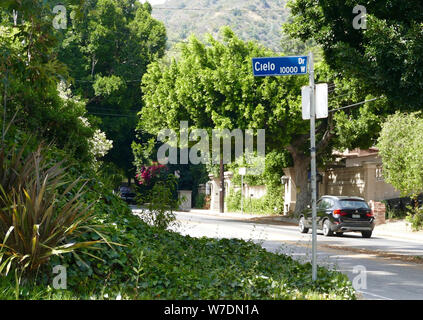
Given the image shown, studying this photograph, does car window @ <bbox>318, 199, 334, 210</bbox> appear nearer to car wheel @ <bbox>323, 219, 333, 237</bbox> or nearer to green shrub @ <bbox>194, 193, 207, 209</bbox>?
car wheel @ <bbox>323, 219, 333, 237</bbox>

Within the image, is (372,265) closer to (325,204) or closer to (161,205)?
(161,205)

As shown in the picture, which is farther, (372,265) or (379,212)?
(379,212)

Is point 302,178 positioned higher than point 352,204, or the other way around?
point 302,178

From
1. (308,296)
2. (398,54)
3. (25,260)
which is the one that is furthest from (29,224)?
(398,54)

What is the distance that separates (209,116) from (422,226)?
12.7m

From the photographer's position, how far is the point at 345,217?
22922 millimetres

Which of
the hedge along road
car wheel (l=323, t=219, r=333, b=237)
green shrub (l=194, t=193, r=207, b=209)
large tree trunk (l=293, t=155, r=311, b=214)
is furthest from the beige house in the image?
green shrub (l=194, t=193, r=207, b=209)

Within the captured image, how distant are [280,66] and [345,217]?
1518cm

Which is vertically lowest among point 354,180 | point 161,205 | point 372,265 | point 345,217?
point 372,265

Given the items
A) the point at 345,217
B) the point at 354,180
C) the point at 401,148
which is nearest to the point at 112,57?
the point at 354,180

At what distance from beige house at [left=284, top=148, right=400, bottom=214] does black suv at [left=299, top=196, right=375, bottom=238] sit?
1039 cm

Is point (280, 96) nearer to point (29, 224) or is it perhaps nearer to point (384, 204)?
point (384, 204)

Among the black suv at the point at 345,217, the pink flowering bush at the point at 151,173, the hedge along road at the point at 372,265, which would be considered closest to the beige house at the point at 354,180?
the black suv at the point at 345,217

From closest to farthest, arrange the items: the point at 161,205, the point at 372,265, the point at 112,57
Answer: the point at 161,205
the point at 372,265
the point at 112,57
